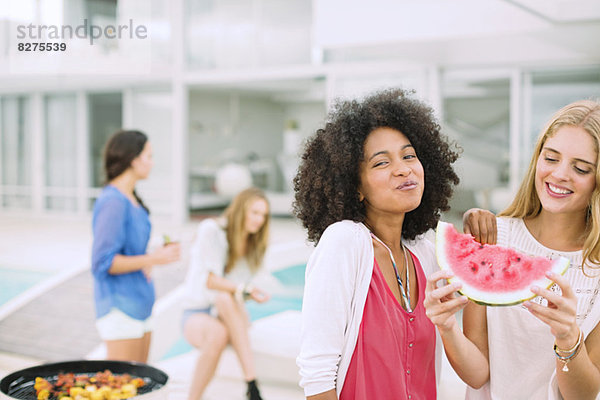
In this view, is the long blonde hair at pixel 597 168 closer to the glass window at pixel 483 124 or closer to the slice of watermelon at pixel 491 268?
the slice of watermelon at pixel 491 268

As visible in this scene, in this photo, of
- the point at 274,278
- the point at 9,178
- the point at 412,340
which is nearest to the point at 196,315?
the point at 412,340

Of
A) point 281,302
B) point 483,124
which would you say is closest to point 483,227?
point 281,302

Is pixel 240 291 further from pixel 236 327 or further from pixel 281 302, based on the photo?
pixel 281 302

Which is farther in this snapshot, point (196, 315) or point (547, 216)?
point (196, 315)

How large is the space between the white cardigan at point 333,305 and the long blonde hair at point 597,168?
22.9 inches

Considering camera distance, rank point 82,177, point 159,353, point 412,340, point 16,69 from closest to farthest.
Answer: point 412,340 → point 159,353 → point 16,69 → point 82,177

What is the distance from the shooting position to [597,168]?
163cm

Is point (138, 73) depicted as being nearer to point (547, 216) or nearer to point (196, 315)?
point (196, 315)

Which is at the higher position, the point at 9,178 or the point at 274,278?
the point at 9,178

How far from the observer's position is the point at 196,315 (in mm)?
4484

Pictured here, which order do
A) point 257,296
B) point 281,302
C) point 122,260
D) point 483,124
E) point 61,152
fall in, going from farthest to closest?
point 61,152
point 483,124
point 281,302
point 257,296
point 122,260

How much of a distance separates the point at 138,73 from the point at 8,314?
8.58m

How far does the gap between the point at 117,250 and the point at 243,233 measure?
1.23 m

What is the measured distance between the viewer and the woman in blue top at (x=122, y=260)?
132 inches
